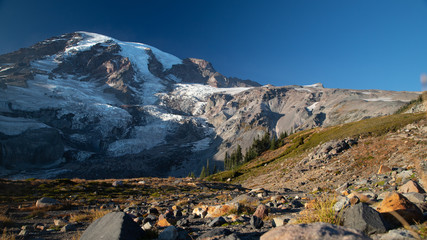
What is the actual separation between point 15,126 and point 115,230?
232160 mm

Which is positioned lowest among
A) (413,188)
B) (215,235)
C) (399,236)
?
(215,235)

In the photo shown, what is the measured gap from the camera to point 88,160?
184 m

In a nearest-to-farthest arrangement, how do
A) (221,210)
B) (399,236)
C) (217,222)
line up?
(399,236)
(217,222)
(221,210)

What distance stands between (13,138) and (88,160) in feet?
186

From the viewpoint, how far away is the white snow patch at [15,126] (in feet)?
543

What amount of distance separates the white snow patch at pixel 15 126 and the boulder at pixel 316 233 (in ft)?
762

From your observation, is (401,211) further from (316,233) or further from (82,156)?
(82,156)

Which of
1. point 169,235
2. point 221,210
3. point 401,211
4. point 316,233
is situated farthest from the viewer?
point 221,210

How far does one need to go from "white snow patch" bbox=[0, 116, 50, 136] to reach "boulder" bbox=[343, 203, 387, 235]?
232824 millimetres

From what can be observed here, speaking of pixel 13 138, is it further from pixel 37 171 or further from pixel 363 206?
pixel 363 206

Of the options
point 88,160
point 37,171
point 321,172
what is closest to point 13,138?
point 37,171

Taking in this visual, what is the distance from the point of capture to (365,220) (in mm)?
3846

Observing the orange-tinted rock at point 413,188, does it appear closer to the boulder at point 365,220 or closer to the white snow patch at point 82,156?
the boulder at point 365,220

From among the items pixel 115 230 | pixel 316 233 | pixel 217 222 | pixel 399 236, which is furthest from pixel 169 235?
pixel 399 236
